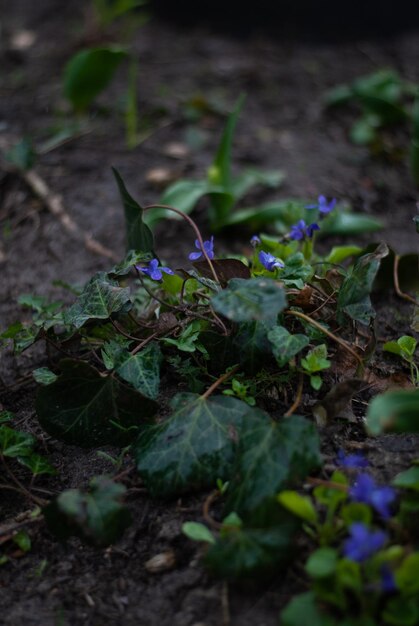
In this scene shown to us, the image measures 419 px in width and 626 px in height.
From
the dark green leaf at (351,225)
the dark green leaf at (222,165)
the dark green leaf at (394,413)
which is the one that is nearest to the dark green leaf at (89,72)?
the dark green leaf at (222,165)

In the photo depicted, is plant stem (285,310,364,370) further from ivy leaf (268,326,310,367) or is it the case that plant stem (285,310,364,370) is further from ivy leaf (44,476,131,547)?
ivy leaf (44,476,131,547)

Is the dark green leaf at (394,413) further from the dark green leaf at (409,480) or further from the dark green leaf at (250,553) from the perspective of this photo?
the dark green leaf at (250,553)

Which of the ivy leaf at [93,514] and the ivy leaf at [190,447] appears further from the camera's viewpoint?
the ivy leaf at [190,447]

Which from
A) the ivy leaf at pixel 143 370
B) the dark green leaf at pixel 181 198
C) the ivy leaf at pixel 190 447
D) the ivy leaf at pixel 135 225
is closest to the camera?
the ivy leaf at pixel 190 447

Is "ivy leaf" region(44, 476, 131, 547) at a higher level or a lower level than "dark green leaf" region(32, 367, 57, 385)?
lower

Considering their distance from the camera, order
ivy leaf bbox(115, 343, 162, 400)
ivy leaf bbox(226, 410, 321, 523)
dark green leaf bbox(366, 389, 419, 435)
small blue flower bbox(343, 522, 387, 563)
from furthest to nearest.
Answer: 1. ivy leaf bbox(115, 343, 162, 400)
2. ivy leaf bbox(226, 410, 321, 523)
3. dark green leaf bbox(366, 389, 419, 435)
4. small blue flower bbox(343, 522, 387, 563)

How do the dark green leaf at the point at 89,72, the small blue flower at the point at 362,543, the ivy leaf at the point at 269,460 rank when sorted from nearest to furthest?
the small blue flower at the point at 362,543 → the ivy leaf at the point at 269,460 → the dark green leaf at the point at 89,72

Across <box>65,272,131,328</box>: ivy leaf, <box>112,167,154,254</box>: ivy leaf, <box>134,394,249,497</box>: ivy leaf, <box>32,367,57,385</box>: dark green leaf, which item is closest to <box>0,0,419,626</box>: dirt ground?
<box>134,394,249,497</box>: ivy leaf
